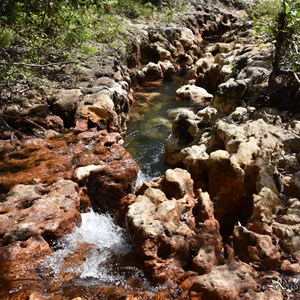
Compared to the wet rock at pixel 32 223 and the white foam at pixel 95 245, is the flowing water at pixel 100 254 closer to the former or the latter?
the white foam at pixel 95 245

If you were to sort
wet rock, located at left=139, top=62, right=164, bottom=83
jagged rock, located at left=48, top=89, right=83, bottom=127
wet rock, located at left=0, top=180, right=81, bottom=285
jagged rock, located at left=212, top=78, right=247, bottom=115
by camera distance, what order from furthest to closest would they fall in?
1. wet rock, located at left=139, top=62, right=164, bottom=83
2. jagged rock, located at left=212, top=78, right=247, bottom=115
3. jagged rock, located at left=48, top=89, right=83, bottom=127
4. wet rock, located at left=0, top=180, right=81, bottom=285

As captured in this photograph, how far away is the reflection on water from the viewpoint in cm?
1035

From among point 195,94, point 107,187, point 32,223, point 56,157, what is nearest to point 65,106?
point 56,157

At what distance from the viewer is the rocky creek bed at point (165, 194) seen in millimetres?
4926

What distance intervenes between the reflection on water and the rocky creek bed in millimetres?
590

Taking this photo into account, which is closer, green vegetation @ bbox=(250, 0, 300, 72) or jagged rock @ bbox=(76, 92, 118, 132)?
green vegetation @ bbox=(250, 0, 300, 72)

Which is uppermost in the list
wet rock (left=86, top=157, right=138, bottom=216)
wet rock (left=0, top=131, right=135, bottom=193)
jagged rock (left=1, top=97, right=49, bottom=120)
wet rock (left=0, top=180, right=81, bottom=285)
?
jagged rock (left=1, top=97, right=49, bottom=120)

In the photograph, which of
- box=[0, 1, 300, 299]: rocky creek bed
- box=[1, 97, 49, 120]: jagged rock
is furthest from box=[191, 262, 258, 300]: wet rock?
box=[1, 97, 49, 120]: jagged rock

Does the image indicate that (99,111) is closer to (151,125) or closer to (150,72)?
(151,125)

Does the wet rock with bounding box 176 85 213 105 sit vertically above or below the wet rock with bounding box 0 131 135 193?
below

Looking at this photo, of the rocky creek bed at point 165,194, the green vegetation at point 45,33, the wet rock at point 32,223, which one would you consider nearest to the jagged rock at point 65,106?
the rocky creek bed at point 165,194

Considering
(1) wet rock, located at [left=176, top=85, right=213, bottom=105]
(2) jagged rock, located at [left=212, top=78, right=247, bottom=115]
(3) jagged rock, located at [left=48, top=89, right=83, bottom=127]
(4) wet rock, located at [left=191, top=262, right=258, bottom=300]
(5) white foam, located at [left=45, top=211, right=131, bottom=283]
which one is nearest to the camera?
(4) wet rock, located at [left=191, top=262, right=258, bottom=300]

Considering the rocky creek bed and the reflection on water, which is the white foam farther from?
the reflection on water

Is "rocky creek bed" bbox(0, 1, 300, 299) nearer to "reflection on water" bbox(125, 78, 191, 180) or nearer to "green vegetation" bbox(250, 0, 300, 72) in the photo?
"reflection on water" bbox(125, 78, 191, 180)
